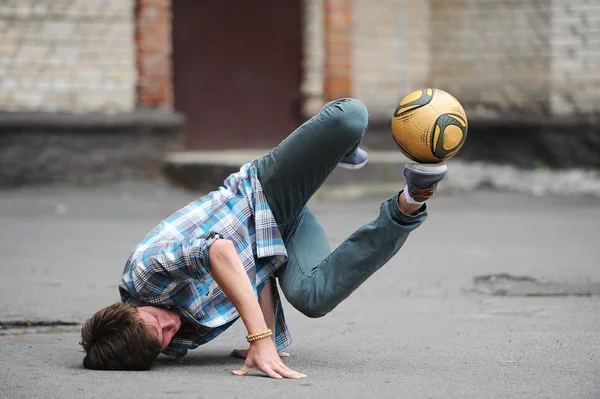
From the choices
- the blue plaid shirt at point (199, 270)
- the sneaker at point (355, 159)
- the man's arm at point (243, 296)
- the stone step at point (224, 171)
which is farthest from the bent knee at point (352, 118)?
the stone step at point (224, 171)

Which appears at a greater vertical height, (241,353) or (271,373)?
(271,373)

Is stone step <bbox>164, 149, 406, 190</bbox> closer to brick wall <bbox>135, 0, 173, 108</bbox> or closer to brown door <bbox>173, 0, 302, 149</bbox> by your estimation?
brick wall <bbox>135, 0, 173, 108</bbox>

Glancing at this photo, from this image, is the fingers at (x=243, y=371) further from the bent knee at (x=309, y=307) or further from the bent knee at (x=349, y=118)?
the bent knee at (x=349, y=118)

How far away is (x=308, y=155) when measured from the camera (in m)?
3.77

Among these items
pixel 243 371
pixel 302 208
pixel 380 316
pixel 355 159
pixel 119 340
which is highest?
pixel 355 159

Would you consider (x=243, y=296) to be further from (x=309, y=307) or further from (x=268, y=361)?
(x=309, y=307)

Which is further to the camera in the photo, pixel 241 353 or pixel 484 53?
Result: pixel 484 53

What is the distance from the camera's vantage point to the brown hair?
3.56m

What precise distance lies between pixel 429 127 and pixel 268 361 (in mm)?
1110

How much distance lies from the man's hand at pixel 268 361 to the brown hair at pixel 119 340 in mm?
396

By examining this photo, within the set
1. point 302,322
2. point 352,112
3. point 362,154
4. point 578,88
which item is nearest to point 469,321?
point 302,322

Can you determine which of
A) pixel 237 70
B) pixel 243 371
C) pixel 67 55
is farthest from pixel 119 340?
pixel 237 70

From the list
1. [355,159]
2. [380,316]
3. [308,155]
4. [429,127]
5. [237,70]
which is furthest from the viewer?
[237,70]

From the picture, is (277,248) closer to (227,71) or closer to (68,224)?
(68,224)
